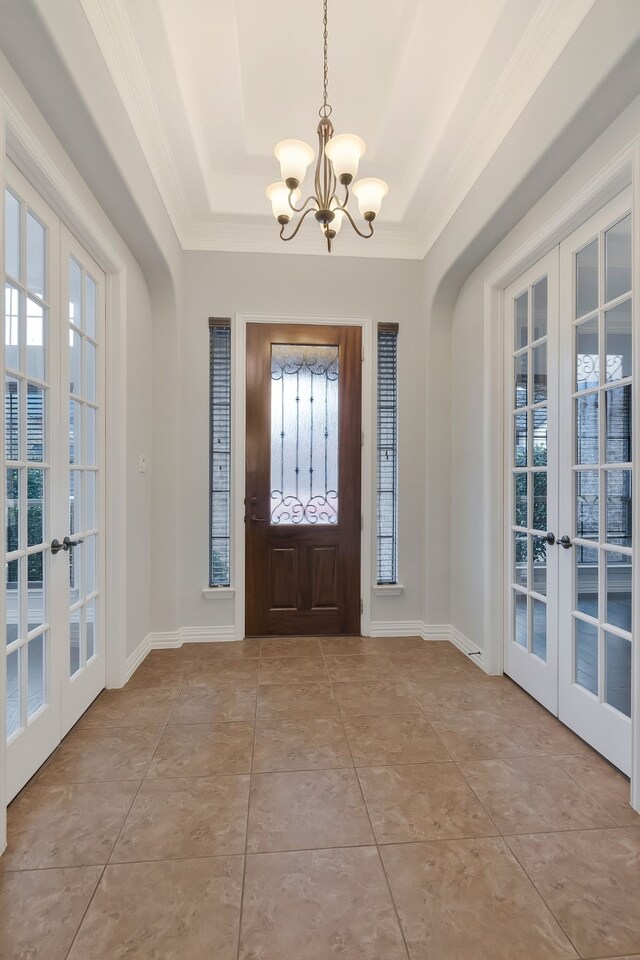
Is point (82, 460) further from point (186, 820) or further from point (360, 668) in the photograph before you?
point (360, 668)

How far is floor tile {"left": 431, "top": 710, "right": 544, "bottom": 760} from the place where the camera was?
2.04 m

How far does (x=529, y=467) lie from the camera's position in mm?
2596

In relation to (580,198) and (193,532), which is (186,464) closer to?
(193,532)

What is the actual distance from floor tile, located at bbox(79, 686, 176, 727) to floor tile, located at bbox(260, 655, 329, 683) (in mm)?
566

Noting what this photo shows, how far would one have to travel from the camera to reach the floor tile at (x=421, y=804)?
1.59 m

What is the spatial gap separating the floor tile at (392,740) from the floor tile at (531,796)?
0.18m

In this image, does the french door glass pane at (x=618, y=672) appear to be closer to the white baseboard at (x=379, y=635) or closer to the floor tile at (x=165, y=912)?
the white baseboard at (x=379, y=635)

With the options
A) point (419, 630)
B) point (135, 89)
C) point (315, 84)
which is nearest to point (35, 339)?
point (135, 89)

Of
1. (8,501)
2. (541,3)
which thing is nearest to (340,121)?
(541,3)

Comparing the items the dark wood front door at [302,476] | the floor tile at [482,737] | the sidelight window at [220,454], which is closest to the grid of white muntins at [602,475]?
the floor tile at [482,737]

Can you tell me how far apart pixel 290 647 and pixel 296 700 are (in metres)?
0.82

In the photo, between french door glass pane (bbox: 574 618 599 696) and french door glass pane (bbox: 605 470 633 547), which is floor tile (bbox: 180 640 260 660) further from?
french door glass pane (bbox: 605 470 633 547)

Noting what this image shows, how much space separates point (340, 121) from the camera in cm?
282

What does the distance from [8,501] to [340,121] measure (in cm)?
275
